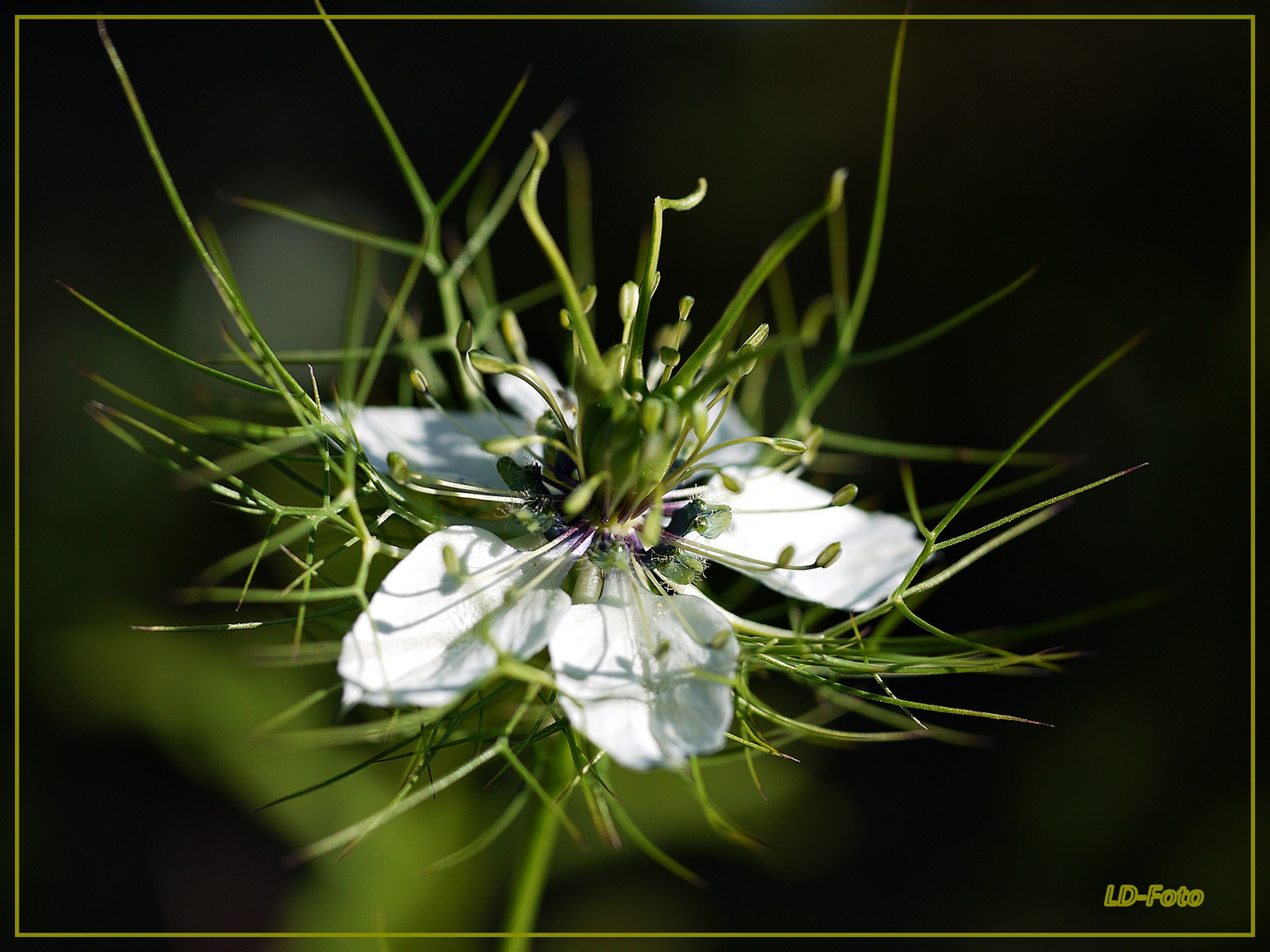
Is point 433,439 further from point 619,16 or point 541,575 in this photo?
point 619,16

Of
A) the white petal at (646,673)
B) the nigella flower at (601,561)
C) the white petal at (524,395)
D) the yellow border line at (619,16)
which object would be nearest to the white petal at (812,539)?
the nigella flower at (601,561)

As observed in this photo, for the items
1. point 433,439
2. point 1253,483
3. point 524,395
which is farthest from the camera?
point 1253,483

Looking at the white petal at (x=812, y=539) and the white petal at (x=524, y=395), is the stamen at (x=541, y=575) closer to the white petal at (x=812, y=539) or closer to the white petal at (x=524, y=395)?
the white petal at (x=812, y=539)

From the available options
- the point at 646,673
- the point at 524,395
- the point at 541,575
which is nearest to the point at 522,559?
the point at 541,575

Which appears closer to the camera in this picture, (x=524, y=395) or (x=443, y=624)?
(x=443, y=624)

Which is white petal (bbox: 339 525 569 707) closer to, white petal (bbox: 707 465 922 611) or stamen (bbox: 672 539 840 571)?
stamen (bbox: 672 539 840 571)

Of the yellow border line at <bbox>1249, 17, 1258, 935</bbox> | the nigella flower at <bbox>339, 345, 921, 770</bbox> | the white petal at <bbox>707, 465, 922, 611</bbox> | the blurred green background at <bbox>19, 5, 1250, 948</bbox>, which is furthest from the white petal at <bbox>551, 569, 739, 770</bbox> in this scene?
the yellow border line at <bbox>1249, 17, 1258, 935</bbox>

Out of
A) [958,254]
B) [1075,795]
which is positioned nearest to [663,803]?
[1075,795]
